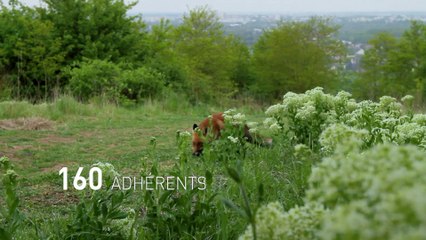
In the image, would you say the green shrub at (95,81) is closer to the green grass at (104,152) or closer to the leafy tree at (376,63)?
the green grass at (104,152)

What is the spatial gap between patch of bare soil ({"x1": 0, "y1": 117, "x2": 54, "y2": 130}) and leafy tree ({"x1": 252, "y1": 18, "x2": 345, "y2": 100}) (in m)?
24.3

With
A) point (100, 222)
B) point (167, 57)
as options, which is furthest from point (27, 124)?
point (167, 57)

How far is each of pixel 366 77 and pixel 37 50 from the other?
91.1 feet

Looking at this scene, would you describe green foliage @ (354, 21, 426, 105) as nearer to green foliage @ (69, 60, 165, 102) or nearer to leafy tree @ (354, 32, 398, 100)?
leafy tree @ (354, 32, 398, 100)

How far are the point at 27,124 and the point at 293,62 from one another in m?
26.1

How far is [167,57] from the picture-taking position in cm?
2167

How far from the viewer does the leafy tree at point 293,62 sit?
3322 cm

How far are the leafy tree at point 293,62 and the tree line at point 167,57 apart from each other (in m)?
0.06

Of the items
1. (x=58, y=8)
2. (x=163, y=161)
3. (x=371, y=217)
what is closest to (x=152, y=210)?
(x=371, y=217)

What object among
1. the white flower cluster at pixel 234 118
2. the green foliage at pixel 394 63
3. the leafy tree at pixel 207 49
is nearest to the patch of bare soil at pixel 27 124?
the white flower cluster at pixel 234 118

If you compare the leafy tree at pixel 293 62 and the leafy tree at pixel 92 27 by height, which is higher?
the leafy tree at pixel 92 27

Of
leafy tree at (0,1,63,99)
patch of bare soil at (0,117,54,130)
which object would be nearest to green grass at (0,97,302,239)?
patch of bare soil at (0,117,54,130)

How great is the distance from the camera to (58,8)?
57.8ft

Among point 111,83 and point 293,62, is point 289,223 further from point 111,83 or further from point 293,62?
point 293,62
